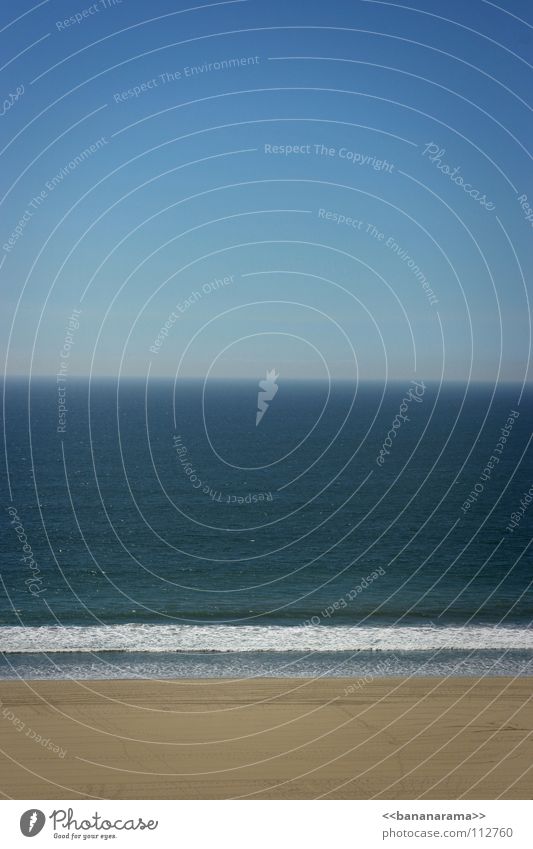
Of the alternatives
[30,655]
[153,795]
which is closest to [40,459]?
[30,655]

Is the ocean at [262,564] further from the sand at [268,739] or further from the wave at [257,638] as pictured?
the sand at [268,739]

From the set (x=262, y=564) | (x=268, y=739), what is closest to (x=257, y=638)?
(x=268, y=739)

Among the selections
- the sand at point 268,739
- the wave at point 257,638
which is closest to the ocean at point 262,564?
the wave at point 257,638

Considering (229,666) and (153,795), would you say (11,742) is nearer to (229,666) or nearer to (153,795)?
(153,795)

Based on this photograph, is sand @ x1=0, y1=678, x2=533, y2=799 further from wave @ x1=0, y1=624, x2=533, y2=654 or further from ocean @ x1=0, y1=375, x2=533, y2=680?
wave @ x1=0, y1=624, x2=533, y2=654

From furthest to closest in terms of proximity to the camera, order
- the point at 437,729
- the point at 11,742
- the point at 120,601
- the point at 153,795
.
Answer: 1. the point at 120,601
2. the point at 437,729
3. the point at 11,742
4. the point at 153,795
